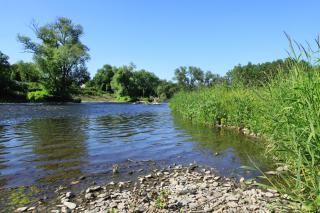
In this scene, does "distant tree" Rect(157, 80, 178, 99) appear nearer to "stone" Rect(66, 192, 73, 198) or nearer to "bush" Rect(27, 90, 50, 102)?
"bush" Rect(27, 90, 50, 102)

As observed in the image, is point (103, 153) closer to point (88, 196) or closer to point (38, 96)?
point (88, 196)

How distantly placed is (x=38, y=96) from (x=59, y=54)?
11442 mm

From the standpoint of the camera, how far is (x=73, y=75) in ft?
251

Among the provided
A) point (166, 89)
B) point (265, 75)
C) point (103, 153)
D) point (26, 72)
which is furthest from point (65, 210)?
point (166, 89)

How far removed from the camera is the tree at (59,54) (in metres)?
69.8

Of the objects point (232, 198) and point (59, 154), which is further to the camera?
point (59, 154)

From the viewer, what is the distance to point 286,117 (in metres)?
4.89

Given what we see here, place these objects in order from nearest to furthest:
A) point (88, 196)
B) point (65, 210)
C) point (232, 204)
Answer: point (232, 204) < point (65, 210) < point (88, 196)

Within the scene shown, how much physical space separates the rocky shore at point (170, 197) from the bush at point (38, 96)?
2358 inches

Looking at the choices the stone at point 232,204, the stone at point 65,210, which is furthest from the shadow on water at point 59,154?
the stone at point 232,204

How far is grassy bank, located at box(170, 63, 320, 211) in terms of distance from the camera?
393 cm

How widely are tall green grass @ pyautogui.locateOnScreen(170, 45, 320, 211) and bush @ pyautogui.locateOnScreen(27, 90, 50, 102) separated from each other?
43117 millimetres

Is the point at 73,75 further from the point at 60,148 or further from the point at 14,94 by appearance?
the point at 60,148

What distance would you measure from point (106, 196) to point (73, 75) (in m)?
72.9
